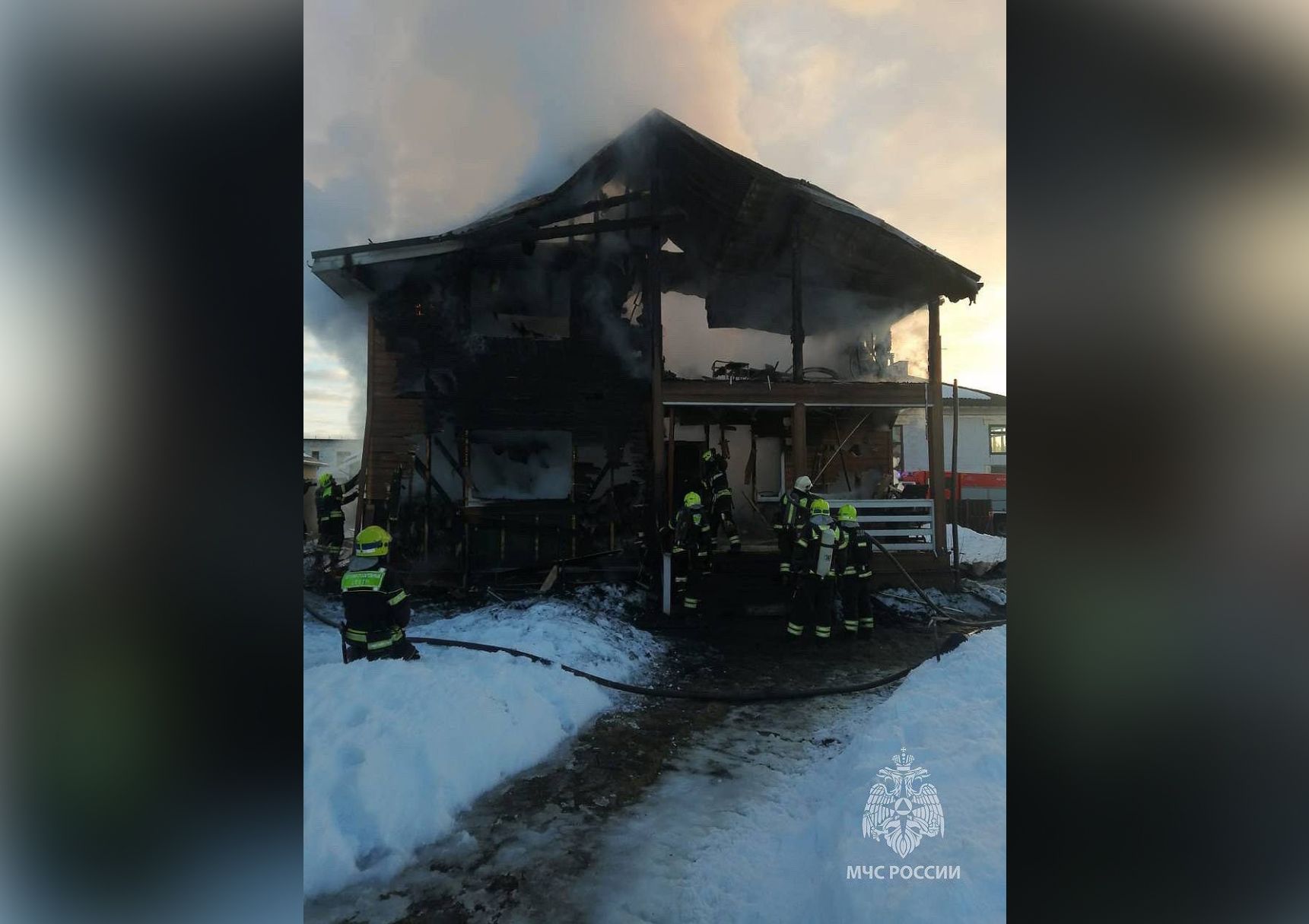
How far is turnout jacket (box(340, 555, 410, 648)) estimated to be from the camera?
2090 mm

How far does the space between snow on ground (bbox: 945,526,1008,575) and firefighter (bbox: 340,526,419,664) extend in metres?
2.73

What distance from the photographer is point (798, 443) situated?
2.62 metres

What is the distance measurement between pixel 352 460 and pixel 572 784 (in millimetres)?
1774

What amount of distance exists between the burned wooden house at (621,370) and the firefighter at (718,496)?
84mm

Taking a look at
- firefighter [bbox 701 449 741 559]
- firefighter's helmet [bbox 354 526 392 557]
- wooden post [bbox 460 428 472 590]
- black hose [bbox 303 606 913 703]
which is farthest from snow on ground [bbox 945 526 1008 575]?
firefighter's helmet [bbox 354 526 392 557]

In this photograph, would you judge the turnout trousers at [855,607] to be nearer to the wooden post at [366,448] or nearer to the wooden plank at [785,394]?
the wooden plank at [785,394]

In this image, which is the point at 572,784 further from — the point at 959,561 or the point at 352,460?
the point at 959,561

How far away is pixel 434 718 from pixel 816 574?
193 cm
